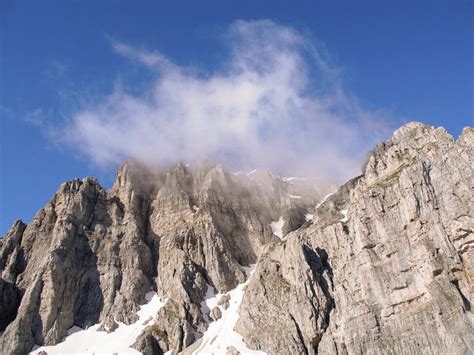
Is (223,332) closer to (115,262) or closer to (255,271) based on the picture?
(255,271)

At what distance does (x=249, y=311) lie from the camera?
137m

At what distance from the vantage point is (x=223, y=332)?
138625 mm

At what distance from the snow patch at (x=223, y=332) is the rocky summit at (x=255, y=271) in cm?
48

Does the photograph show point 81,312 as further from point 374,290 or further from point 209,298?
point 374,290

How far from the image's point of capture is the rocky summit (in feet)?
368

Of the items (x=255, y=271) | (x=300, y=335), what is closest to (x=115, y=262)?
(x=255, y=271)

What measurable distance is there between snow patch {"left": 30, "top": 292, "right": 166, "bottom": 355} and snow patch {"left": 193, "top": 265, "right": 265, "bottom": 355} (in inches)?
704

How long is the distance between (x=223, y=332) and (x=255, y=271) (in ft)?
72.2

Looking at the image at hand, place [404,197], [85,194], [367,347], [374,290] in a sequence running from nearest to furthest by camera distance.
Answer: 1. [367,347]
2. [374,290]
3. [404,197]
4. [85,194]

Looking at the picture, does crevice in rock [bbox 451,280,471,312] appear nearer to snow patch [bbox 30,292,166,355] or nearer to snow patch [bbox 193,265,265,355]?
snow patch [bbox 193,265,265,355]

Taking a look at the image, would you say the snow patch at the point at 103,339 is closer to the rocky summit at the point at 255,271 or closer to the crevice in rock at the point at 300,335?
the rocky summit at the point at 255,271

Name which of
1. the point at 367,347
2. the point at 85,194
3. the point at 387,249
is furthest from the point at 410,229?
the point at 85,194

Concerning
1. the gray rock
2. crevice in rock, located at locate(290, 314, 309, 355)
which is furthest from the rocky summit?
the gray rock

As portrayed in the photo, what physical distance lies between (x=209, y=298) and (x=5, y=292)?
64.2 metres
